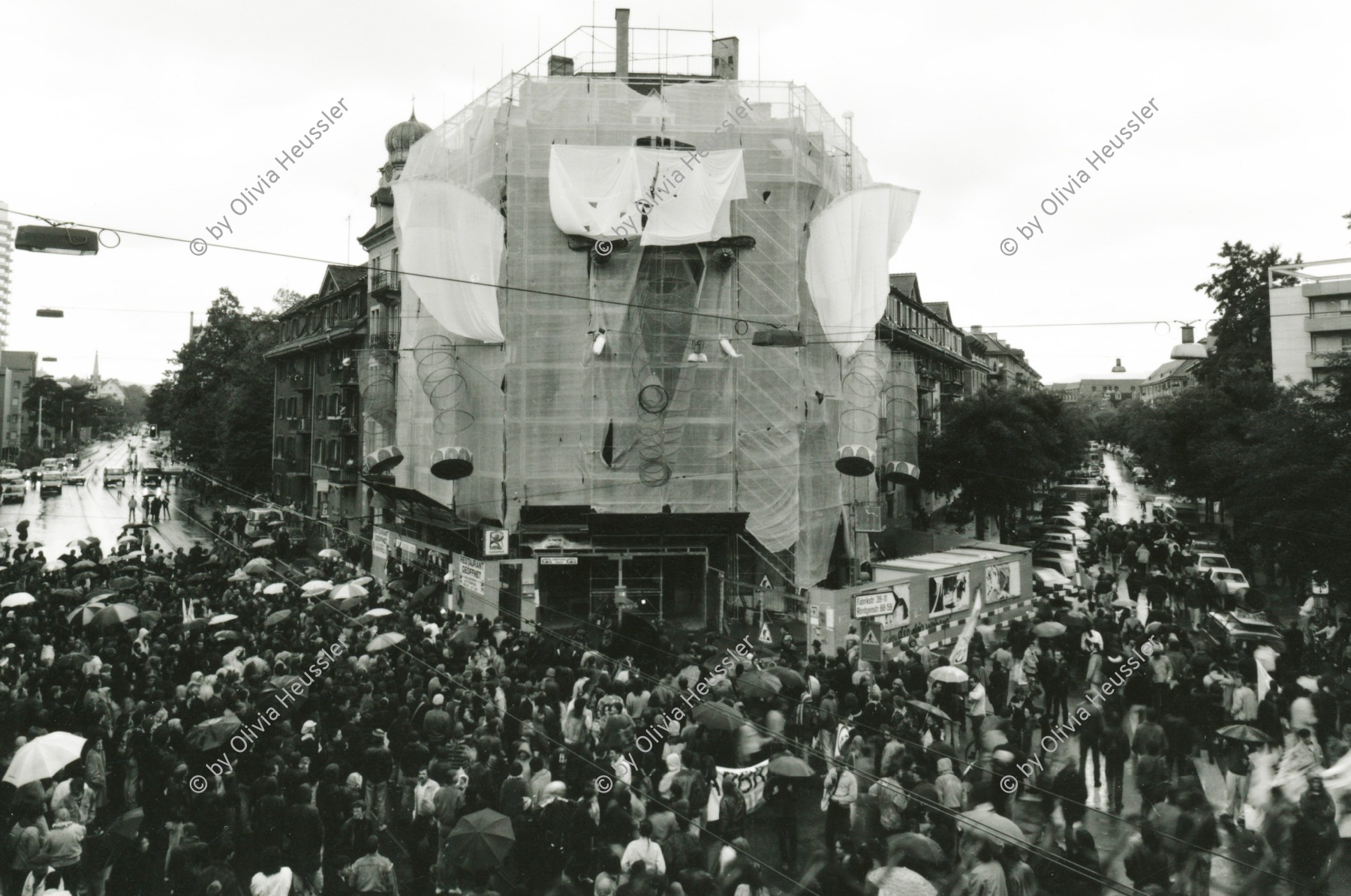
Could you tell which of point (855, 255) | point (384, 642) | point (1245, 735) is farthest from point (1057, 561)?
point (384, 642)

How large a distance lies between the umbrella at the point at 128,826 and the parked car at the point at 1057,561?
27106mm

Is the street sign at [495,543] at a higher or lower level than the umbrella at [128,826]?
higher

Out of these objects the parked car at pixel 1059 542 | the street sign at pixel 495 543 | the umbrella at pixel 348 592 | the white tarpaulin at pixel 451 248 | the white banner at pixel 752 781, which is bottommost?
the white banner at pixel 752 781

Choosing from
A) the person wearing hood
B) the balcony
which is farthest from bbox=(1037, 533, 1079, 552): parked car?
the person wearing hood

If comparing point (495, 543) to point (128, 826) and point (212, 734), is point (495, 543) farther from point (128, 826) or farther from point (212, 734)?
point (128, 826)

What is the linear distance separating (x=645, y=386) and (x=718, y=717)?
49.9 ft

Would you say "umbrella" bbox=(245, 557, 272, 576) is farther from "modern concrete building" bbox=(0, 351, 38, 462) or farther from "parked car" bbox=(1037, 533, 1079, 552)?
"modern concrete building" bbox=(0, 351, 38, 462)

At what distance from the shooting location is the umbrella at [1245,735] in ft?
35.9

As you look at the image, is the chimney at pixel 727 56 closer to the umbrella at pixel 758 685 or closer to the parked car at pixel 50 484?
the umbrella at pixel 758 685

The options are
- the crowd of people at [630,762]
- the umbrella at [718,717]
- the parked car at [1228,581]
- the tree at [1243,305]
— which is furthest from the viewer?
the tree at [1243,305]

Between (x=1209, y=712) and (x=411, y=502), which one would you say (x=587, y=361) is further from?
(x=1209, y=712)

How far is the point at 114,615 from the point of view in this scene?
57.5 feet

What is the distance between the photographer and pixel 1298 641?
18.1 metres

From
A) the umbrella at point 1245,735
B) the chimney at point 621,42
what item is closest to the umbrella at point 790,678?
the umbrella at point 1245,735
